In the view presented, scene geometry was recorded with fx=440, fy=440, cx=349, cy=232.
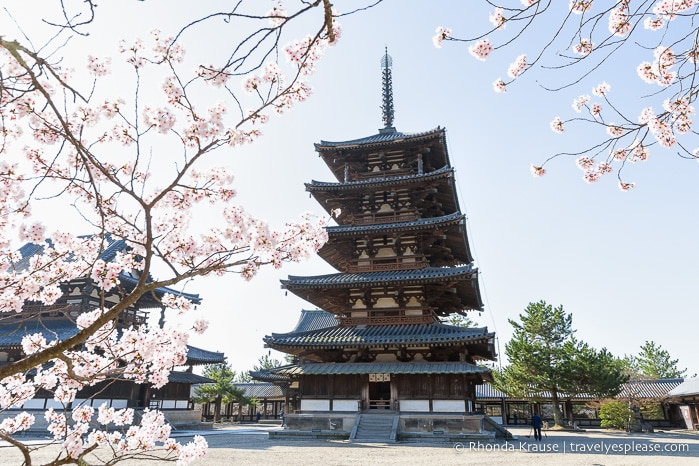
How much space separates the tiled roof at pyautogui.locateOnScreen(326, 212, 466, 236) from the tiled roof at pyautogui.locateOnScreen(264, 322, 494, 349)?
13.3 ft

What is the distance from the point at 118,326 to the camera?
23312mm

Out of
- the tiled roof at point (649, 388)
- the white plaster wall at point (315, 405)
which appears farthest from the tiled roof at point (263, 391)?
the tiled roof at point (649, 388)

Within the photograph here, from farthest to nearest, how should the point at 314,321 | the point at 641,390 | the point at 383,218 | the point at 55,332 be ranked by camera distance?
the point at 641,390
the point at 314,321
the point at 383,218
the point at 55,332

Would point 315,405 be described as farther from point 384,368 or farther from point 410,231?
point 410,231

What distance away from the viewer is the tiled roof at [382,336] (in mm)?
16297

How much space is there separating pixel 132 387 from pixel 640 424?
31450 mm

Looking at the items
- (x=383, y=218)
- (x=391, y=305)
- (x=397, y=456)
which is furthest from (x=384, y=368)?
(x=383, y=218)

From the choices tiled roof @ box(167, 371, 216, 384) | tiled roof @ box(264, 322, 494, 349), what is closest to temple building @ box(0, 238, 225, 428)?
tiled roof @ box(167, 371, 216, 384)

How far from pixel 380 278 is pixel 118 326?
1482cm

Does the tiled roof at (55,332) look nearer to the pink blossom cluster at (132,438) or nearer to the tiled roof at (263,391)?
the pink blossom cluster at (132,438)

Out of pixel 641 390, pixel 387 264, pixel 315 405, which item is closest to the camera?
pixel 315 405

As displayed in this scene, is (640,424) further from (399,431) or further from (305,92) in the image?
(305,92)

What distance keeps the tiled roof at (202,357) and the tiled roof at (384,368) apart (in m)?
9.50

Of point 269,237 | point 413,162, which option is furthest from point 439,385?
point 269,237
